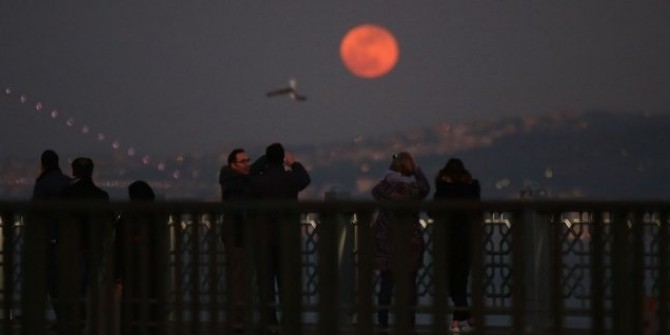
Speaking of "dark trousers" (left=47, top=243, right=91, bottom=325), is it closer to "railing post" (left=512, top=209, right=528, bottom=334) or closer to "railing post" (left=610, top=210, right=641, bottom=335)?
"railing post" (left=512, top=209, right=528, bottom=334)

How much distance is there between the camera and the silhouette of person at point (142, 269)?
7887 millimetres

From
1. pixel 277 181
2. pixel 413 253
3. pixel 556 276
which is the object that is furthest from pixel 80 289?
pixel 277 181

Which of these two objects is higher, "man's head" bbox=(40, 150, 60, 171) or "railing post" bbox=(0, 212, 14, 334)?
"man's head" bbox=(40, 150, 60, 171)

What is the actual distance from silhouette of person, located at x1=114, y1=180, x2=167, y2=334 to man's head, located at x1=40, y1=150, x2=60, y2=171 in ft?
29.2

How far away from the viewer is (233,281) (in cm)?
788

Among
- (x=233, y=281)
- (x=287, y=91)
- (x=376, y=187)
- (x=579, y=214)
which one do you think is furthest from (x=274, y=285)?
(x=287, y=91)

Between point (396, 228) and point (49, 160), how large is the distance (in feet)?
31.8

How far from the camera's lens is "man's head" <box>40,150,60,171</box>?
16.8 m

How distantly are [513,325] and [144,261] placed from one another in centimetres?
174

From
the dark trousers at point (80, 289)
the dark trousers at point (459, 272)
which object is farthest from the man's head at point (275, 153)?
the dark trousers at point (80, 289)

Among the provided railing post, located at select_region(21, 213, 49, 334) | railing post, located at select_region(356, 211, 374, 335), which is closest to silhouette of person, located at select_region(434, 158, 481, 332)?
railing post, located at select_region(356, 211, 374, 335)

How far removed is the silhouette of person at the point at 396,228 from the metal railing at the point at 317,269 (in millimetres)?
85

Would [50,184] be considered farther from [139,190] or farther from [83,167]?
[139,190]

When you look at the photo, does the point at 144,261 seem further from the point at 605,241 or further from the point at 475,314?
the point at 605,241
